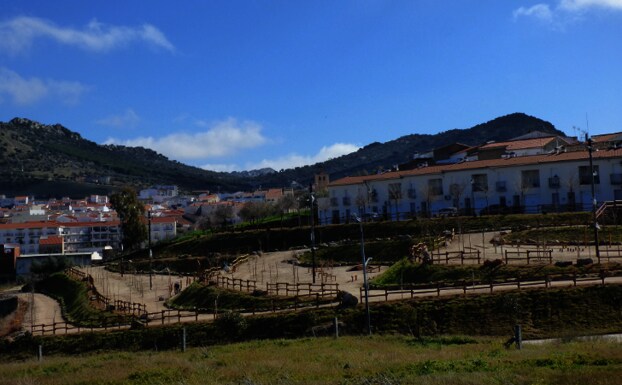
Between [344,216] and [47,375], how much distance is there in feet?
183

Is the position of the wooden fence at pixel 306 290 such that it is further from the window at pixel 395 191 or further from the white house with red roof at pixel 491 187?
the window at pixel 395 191

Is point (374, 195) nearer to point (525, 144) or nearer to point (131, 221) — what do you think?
point (525, 144)

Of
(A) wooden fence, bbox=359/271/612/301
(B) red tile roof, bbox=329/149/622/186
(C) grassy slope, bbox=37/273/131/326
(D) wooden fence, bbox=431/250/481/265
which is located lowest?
(C) grassy slope, bbox=37/273/131/326

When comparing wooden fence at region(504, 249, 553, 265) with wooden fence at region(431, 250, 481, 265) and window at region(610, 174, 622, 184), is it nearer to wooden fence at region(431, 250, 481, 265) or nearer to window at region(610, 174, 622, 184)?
wooden fence at region(431, 250, 481, 265)

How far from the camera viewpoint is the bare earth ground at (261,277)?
43156mm

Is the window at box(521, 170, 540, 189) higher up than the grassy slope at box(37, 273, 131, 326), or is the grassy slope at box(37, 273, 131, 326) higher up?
the window at box(521, 170, 540, 189)

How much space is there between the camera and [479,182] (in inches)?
2677

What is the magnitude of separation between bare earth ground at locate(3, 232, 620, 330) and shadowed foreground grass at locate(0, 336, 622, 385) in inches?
357

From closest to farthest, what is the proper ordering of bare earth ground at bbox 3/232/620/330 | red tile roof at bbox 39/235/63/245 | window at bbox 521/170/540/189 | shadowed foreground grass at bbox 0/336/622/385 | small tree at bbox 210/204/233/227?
shadowed foreground grass at bbox 0/336/622/385 → bare earth ground at bbox 3/232/620/330 → window at bbox 521/170/540/189 → red tile roof at bbox 39/235/63/245 → small tree at bbox 210/204/233/227

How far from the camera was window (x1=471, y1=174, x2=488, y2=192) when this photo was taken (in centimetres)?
6731

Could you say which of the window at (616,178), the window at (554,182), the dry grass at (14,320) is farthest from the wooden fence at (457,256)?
the dry grass at (14,320)

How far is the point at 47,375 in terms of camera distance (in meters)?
24.4

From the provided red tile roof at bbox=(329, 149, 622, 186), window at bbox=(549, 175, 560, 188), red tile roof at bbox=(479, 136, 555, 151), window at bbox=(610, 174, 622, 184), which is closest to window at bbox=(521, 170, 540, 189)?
red tile roof at bbox=(329, 149, 622, 186)

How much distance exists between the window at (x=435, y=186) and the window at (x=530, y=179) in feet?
30.8
